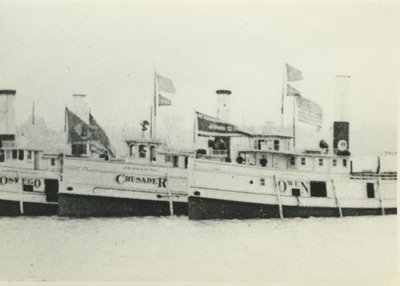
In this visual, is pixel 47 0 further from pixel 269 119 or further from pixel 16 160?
pixel 269 119

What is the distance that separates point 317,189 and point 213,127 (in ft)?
4.16

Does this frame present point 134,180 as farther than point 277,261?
Yes

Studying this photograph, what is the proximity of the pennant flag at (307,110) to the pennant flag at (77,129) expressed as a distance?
66.8 inches

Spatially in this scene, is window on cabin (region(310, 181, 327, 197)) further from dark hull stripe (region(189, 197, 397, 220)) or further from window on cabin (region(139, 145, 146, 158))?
window on cabin (region(139, 145, 146, 158))

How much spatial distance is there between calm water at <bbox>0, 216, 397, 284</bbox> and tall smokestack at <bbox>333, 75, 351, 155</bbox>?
2.33ft

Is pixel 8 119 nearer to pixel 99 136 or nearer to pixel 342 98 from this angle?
pixel 99 136

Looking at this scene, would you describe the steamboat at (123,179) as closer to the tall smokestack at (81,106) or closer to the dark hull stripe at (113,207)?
the dark hull stripe at (113,207)

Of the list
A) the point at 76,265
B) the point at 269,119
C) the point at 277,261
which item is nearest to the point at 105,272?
the point at 76,265

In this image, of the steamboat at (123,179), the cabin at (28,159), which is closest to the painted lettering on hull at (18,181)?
the cabin at (28,159)

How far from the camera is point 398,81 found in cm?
617

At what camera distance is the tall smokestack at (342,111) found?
20.1 ft

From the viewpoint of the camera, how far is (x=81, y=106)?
607 centimetres

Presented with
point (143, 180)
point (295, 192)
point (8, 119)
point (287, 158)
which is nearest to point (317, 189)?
point (295, 192)

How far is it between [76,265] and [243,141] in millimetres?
1684
